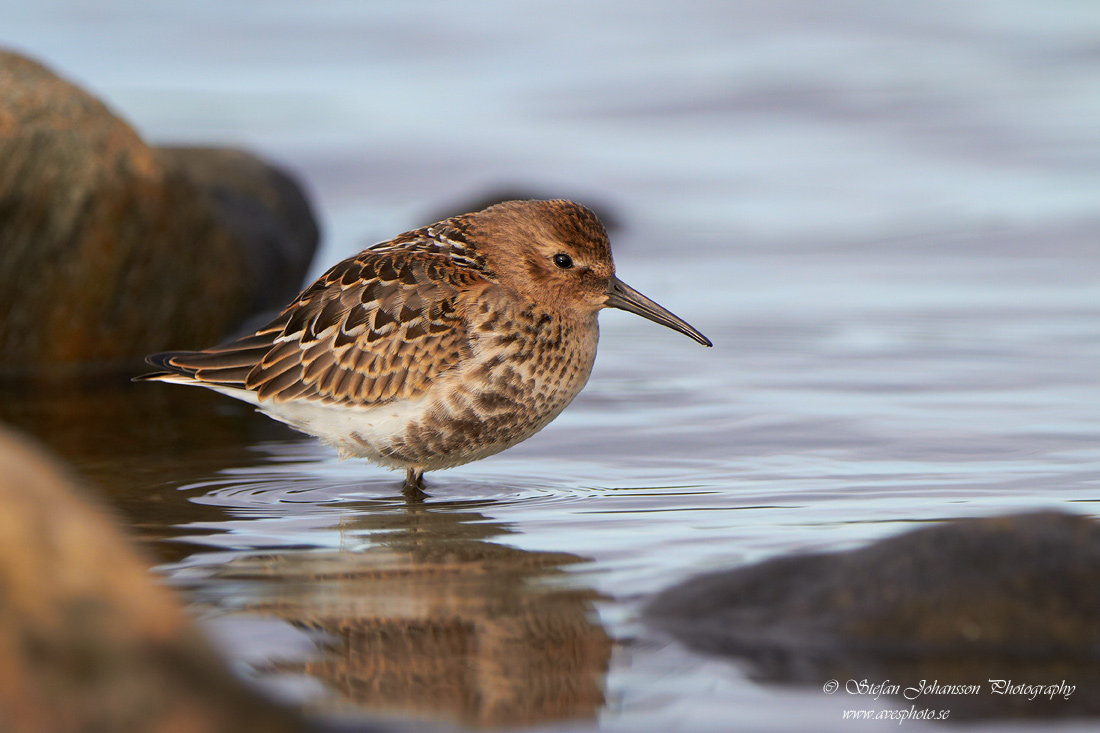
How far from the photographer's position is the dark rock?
4945mm

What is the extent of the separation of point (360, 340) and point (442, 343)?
0.58 meters

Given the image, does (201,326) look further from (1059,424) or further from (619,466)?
(1059,424)

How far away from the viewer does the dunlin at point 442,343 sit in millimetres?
7363

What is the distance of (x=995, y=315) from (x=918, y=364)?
172cm

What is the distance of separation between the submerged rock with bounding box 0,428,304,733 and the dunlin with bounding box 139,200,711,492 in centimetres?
378

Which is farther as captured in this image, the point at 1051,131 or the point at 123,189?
the point at 1051,131

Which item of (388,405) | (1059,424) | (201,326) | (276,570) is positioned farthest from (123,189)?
(1059,424)

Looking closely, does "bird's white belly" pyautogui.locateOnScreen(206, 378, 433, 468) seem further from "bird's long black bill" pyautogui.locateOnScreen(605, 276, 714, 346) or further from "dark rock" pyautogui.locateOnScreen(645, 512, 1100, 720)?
"dark rock" pyautogui.locateOnScreen(645, 512, 1100, 720)

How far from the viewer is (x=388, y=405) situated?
748cm

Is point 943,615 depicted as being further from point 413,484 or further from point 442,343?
point 413,484

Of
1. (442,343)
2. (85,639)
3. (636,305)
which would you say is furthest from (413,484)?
(85,639)

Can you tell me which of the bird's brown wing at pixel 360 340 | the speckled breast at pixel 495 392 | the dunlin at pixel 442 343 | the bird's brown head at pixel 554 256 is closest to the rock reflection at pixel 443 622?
the speckled breast at pixel 495 392

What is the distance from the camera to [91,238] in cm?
1104

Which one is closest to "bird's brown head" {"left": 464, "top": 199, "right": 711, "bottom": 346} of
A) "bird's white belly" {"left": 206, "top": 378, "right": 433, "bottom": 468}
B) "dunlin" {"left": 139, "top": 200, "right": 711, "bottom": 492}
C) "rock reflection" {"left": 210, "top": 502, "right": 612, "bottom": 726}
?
"dunlin" {"left": 139, "top": 200, "right": 711, "bottom": 492}
